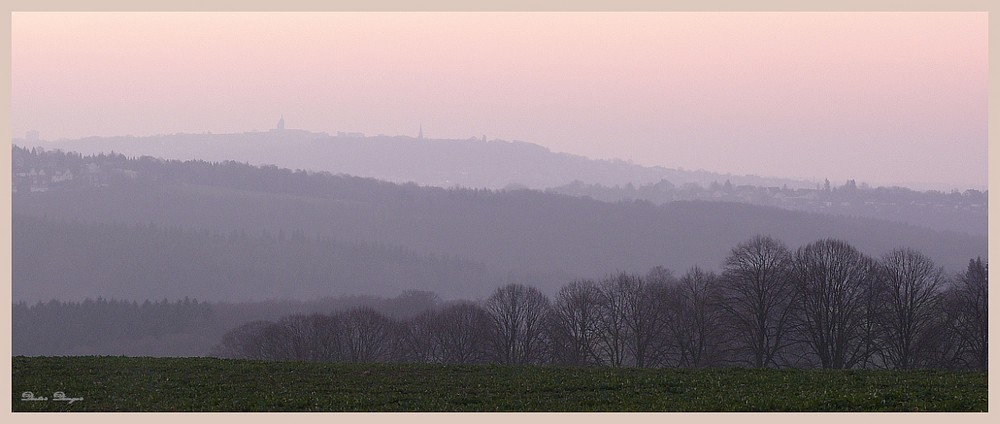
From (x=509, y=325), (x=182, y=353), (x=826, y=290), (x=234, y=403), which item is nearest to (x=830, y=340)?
(x=826, y=290)

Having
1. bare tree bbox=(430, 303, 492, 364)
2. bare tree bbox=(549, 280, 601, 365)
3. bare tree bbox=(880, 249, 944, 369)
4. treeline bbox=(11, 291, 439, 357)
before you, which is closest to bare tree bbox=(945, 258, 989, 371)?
bare tree bbox=(880, 249, 944, 369)

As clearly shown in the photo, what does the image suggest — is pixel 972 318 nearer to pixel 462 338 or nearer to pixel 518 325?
pixel 518 325

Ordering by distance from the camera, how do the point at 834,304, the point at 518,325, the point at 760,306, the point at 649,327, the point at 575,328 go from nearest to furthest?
the point at 760,306, the point at 834,304, the point at 649,327, the point at 575,328, the point at 518,325

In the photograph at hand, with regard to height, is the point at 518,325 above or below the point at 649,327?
below

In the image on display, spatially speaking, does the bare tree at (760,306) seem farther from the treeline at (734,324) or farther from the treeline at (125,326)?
the treeline at (125,326)

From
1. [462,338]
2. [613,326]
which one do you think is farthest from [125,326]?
[613,326]

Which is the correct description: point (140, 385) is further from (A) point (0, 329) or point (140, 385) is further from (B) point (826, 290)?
(B) point (826, 290)
